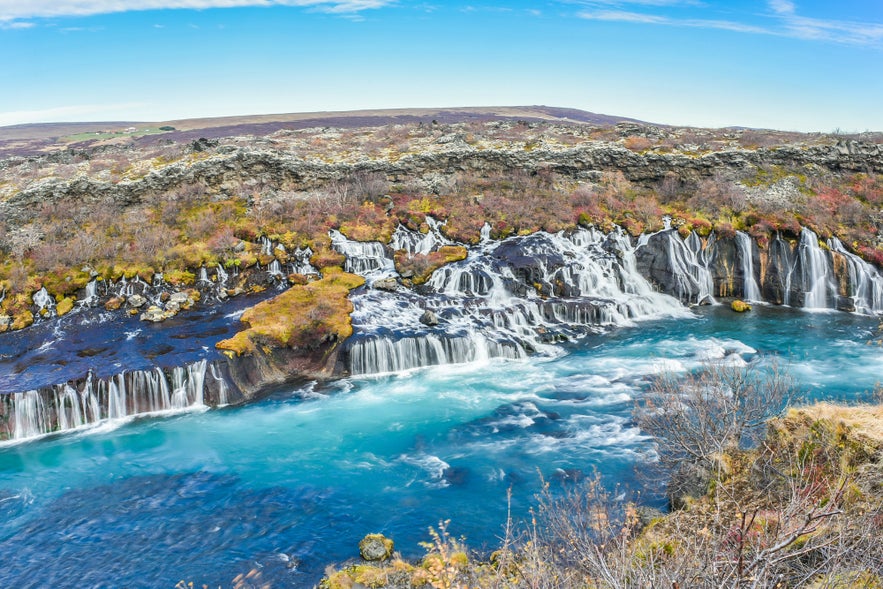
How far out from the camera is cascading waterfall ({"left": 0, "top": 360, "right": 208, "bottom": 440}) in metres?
21.0

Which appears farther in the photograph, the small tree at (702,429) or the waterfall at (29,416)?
the waterfall at (29,416)

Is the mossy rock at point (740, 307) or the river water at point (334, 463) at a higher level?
the mossy rock at point (740, 307)

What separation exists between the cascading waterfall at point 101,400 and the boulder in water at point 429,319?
10775 mm

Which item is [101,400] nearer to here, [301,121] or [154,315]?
[154,315]

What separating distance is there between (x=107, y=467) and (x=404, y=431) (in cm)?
1033

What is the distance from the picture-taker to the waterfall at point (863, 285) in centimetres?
3139

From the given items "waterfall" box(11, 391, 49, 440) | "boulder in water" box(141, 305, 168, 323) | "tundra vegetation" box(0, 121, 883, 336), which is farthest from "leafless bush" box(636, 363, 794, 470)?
"boulder in water" box(141, 305, 168, 323)

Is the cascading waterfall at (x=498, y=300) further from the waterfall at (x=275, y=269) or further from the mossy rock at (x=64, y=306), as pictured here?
the mossy rock at (x=64, y=306)

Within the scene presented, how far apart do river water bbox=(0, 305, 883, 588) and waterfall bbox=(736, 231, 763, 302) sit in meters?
6.56

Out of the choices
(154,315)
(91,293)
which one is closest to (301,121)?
(91,293)

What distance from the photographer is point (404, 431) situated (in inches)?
810

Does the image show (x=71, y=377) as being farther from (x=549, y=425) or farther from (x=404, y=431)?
(x=549, y=425)

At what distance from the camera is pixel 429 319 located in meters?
28.5

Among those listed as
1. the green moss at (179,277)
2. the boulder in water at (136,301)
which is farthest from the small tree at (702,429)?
the green moss at (179,277)
